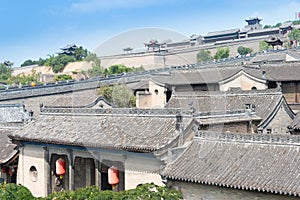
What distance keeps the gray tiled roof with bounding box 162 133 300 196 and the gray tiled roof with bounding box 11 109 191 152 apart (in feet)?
2.80

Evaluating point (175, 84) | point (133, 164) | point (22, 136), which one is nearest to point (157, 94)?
point (175, 84)

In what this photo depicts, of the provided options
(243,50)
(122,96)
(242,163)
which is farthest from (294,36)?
(242,163)

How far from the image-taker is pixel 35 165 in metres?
18.0

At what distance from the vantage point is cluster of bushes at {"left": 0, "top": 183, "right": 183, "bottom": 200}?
10.8 metres

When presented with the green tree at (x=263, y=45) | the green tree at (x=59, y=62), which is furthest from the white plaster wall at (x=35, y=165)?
the green tree at (x=263, y=45)

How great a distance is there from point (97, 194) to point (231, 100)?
13052 mm

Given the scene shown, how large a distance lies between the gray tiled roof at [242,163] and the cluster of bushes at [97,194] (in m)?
0.94

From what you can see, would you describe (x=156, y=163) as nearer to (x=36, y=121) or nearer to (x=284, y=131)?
(x=36, y=121)

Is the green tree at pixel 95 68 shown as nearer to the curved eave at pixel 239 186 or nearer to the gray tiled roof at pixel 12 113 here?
the gray tiled roof at pixel 12 113

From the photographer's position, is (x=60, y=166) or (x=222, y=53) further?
(x=222, y=53)

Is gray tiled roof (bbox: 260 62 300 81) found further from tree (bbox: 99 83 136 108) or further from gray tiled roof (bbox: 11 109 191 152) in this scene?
gray tiled roof (bbox: 11 109 191 152)

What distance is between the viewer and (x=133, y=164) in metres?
14.6

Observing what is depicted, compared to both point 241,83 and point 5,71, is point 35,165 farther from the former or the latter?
point 5,71

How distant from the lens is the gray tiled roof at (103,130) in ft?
45.9
